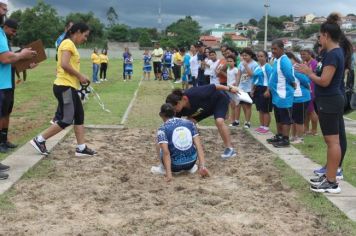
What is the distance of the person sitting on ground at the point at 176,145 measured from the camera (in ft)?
20.7

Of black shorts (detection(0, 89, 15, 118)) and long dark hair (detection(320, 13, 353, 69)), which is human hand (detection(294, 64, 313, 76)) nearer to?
long dark hair (detection(320, 13, 353, 69))

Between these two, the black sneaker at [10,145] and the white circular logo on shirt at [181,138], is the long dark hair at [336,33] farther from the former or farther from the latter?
the black sneaker at [10,145]

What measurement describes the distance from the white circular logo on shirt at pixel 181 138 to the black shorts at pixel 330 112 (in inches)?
67.9

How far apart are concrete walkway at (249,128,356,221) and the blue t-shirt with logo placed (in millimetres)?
1571

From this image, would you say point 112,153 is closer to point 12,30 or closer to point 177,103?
point 177,103

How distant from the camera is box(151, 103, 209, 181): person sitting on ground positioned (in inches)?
248

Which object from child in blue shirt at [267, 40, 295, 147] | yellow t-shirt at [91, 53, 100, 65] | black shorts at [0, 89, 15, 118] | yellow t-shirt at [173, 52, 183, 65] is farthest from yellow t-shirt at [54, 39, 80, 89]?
yellow t-shirt at [173, 52, 183, 65]

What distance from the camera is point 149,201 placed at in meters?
5.35

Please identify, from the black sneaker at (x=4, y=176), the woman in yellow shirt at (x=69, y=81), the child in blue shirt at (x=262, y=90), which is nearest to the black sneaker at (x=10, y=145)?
the woman in yellow shirt at (x=69, y=81)

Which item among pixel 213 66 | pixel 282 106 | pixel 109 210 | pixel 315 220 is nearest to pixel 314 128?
pixel 282 106

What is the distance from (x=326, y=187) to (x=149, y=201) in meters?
2.07

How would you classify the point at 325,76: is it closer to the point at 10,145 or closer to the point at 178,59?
the point at 10,145

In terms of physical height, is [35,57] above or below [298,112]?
above

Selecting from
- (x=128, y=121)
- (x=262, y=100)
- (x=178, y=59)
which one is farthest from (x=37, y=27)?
(x=262, y=100)
